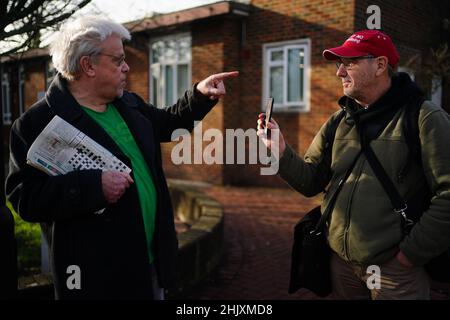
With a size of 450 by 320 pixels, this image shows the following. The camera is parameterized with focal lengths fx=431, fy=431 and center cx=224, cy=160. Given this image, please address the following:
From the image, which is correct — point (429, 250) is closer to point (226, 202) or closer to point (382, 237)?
point (382, 237)

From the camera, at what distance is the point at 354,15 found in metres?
7.40

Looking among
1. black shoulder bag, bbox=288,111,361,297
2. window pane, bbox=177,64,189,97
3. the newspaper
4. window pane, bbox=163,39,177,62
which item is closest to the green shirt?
the newspaper

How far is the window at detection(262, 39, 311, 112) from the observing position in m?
9.22

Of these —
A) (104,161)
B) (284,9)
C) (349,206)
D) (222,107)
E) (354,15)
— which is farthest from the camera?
(222,107)

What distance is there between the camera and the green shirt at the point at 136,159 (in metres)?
1.93

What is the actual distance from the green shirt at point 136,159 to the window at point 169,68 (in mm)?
9259

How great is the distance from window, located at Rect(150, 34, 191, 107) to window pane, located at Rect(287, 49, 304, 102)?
9.16 feet

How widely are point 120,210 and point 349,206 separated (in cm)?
107

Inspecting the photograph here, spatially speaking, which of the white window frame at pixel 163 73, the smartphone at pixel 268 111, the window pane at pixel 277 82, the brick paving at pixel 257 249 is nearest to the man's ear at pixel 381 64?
the smartphone at pixel 268 111

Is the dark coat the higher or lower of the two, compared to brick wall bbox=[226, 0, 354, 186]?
lower

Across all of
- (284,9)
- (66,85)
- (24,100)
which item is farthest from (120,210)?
(24,100)

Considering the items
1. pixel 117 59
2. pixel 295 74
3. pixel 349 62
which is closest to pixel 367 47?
pixel 349 62

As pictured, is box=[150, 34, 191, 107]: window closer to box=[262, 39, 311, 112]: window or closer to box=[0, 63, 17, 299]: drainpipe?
box=[262, 39, 311, 112]: window

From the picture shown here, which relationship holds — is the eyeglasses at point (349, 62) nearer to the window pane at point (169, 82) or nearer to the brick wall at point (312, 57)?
the brick wall at point (312, 57)
